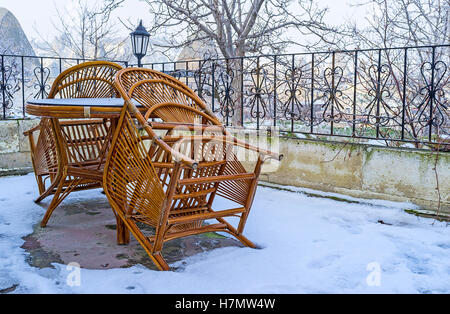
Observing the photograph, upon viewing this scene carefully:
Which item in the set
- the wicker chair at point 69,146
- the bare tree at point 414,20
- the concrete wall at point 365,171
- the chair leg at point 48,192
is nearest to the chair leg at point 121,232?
the wicker chair at point 69,146

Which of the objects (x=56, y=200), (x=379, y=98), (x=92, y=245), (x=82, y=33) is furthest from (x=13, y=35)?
(x=92, y=245)

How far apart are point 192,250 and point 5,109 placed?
3537 mm

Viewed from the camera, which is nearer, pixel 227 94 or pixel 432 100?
pixel 432 100

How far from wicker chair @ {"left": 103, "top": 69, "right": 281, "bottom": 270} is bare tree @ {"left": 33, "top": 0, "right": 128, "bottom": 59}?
1135 cm

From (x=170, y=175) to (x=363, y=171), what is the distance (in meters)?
1.80

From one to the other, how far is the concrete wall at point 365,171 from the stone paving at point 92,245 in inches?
53.6

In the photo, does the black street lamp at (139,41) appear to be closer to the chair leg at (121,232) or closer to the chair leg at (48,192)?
the chair leg at (48,192)

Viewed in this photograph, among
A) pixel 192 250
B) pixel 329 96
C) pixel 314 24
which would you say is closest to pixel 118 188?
pixel 192 250

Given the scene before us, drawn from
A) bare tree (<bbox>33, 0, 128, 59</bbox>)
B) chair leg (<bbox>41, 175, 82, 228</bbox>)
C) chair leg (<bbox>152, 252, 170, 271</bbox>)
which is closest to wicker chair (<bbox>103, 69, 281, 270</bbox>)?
chair leg (<bbox>152, 252, 170, 271</bbox>)

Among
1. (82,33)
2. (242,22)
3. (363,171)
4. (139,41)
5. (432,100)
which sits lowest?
(363,171)

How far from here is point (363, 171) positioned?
11.0ft

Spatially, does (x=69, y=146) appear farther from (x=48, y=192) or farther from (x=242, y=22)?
(x=242, y=22)

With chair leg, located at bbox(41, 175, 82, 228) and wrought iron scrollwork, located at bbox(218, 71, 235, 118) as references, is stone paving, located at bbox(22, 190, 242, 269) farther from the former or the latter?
wrought iron scrollwork, located at bbox(218, 71, 235, 118)

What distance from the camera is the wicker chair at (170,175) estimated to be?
A: 1.98 meters
